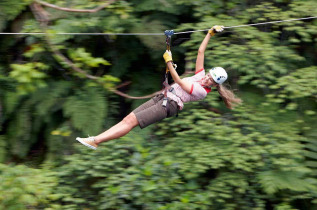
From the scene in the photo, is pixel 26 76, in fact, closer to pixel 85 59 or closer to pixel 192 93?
pixel 85 59

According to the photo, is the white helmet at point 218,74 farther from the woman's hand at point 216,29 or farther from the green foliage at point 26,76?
the green foliage at point 26,76

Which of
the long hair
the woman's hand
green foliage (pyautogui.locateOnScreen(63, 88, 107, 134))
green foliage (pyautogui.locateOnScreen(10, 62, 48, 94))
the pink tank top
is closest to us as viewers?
the pink tank top

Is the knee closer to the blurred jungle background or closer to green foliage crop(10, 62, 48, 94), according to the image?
the blurred jungle background

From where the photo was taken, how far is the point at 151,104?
5.29 m

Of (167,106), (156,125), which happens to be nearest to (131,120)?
(167,106)

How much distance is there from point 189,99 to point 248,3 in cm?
238

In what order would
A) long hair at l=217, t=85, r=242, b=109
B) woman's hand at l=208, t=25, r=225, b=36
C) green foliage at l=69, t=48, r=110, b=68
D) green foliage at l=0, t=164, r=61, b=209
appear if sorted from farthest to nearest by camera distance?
green foliage at l=69, t=48, r=110, b=68 < long hair at l=217, t=85, r=242, b=109 < woman's hand at l=208, t=25, r=225, b=36 < green foliage at l=0, t=164, r=61, b=209

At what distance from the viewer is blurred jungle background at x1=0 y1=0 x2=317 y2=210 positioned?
223 inches

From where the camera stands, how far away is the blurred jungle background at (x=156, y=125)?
18.6 feet

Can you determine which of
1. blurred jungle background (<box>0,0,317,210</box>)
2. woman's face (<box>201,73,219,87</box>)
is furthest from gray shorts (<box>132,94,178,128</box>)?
blurred jungle background (<box>0,0,317,210</box>)

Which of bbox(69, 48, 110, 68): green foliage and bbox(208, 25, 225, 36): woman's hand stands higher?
bbox(208, 25, 225, 36): woman's hand

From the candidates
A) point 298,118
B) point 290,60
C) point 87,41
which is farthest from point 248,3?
point 87,41

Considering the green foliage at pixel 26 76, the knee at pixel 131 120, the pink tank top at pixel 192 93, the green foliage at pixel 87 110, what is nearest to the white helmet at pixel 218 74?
the pink tank top at pixel 192 93

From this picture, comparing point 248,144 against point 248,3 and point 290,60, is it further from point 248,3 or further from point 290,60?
point 248,3
